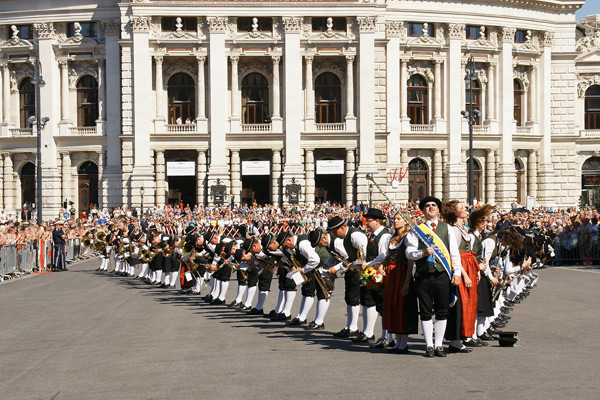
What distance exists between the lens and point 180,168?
6075 cm

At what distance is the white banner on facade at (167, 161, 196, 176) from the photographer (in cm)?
6062

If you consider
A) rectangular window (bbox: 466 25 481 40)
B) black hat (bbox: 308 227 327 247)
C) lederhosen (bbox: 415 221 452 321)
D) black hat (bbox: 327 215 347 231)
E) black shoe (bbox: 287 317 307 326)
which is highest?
rectangular window (bbox: 466 25 481 40)

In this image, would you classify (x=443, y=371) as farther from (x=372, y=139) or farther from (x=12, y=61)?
(x=12, y=61)

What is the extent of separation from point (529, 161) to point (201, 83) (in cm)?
2585

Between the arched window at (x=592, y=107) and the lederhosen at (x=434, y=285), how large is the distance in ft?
210

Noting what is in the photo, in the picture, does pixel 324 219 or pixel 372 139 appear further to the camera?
pixel 372 139

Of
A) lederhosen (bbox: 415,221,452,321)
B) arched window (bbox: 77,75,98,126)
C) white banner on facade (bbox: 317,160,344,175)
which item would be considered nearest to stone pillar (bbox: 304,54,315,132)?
white banner on facade (bbox: 317,160,344,175)

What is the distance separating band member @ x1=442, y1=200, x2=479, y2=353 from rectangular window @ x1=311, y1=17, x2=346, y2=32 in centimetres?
4984

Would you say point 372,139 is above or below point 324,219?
above

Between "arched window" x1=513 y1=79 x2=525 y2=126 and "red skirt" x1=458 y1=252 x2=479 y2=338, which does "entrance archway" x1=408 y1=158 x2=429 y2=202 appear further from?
"red skirt" x1=458 y1=252 x2=479 y2=338

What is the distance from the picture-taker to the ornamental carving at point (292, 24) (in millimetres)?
60906

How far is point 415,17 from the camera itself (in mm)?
64562

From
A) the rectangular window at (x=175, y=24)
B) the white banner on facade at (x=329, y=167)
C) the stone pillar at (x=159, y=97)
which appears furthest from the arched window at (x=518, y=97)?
the stone pillar at (x=159, y=97)

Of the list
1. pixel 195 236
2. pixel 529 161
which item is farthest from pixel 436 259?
pixel 529 161
